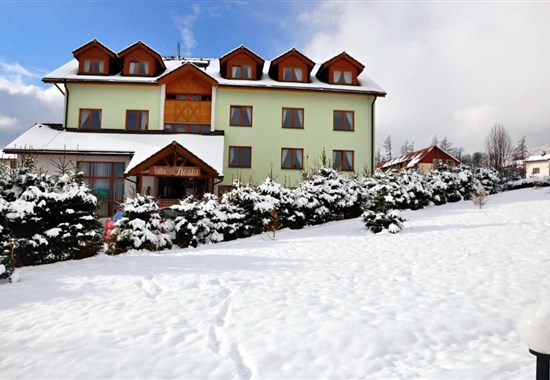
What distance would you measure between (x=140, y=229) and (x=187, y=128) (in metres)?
13.5

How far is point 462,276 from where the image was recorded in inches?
259

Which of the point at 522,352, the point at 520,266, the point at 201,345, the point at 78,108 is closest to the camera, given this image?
the point at 522,352

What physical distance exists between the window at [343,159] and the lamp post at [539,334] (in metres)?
22.1

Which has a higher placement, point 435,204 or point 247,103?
point 247,103

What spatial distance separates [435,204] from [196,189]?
13.7 meters

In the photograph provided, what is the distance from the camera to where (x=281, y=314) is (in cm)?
482

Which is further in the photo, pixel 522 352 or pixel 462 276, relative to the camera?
pixel 462 276

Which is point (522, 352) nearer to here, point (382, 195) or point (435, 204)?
point (382, 195)

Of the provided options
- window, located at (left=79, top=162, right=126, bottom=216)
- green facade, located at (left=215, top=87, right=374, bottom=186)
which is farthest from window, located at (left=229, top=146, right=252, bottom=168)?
window, located at (left=79, top=162, right=126, bottom=216)

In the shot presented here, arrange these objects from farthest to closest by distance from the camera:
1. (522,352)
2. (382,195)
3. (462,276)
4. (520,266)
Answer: (382,195) < (520,266) < (462,276) < (522,352)

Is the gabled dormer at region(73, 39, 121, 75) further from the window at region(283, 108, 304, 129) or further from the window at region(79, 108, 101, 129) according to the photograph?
the window at region(283, 108, 304, 129)

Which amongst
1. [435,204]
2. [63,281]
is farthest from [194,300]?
[435,204]

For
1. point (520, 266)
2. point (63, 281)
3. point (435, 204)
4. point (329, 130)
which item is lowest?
point (63, 281)

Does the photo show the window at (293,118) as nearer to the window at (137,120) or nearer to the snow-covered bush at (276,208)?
the window at (137,120)
